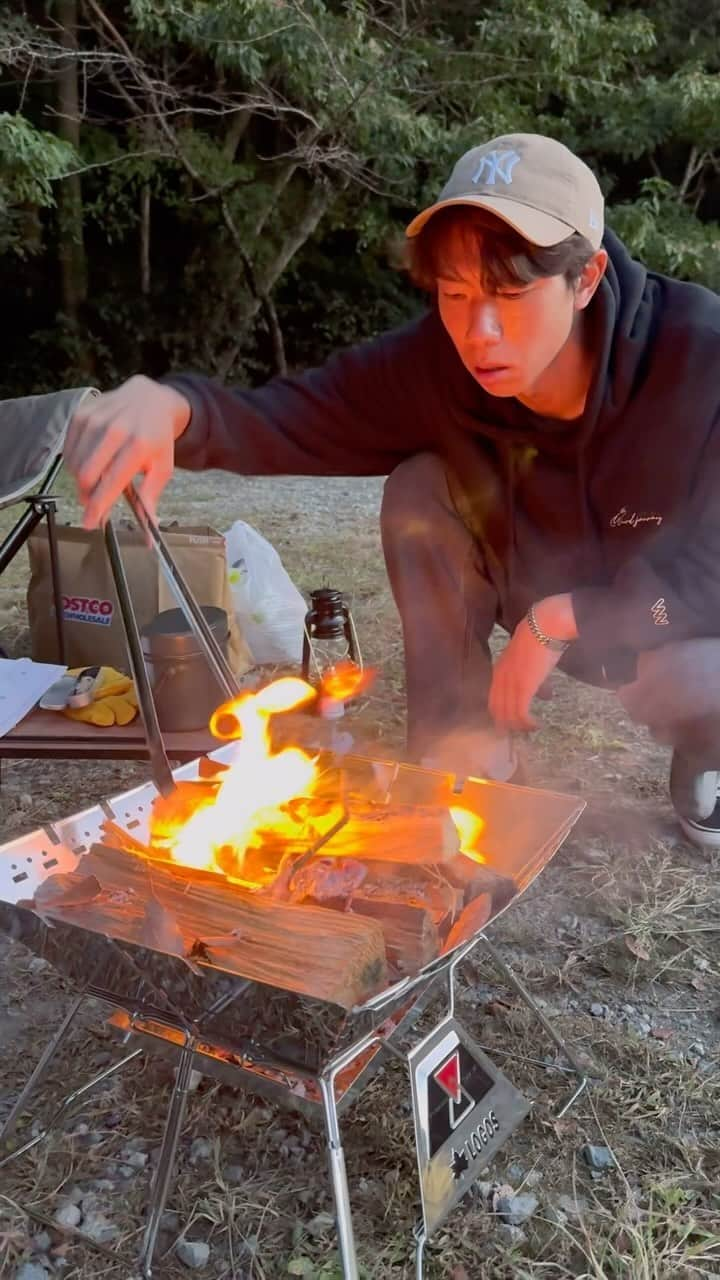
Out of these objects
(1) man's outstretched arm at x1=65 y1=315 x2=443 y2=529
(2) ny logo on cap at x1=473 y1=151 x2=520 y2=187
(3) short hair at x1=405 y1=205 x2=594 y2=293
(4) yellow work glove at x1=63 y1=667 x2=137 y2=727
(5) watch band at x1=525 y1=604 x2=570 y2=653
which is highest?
(2) ny logo on cap at x1=473 y1=151 x2=520 y2=187

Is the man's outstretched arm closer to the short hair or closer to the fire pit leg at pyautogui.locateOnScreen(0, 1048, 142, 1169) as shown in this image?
the short hair

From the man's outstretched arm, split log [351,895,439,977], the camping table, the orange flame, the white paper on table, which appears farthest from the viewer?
the white paper on table

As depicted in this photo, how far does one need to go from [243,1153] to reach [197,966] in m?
0.61

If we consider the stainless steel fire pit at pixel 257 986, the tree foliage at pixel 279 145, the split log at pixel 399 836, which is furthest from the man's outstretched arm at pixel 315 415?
the tree foliage at pixel 279 145

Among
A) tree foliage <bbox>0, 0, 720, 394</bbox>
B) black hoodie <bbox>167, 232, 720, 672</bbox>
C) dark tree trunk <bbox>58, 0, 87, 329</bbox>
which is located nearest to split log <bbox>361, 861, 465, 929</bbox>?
black hoodie <bbox>167, 232, 720, 672</bbox>

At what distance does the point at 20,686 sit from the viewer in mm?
2578

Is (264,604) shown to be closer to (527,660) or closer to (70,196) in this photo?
(527,660)

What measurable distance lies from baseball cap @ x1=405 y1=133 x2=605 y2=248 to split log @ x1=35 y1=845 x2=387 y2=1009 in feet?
3.70

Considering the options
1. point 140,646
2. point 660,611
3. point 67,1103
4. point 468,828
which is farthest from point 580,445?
point 67,1103

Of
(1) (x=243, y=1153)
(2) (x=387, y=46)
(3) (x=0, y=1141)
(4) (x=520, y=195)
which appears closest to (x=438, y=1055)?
(1) (x=243, y=1153)

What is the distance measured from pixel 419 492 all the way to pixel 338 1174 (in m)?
1.52

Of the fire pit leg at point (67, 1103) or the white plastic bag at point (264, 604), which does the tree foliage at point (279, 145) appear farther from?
the fire pit leg at point (67, 1103)

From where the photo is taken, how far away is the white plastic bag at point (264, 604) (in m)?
3.52

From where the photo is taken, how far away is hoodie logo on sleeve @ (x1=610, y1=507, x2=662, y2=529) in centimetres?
204
